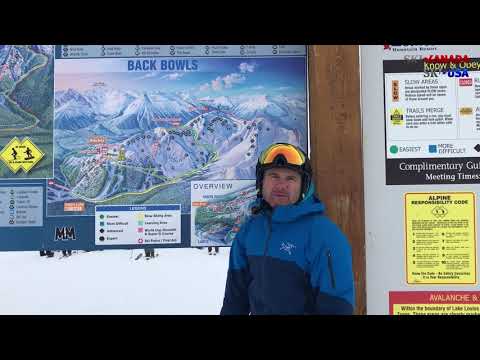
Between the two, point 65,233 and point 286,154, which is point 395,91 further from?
point 65,233

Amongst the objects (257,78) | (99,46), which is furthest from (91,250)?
(257,78)

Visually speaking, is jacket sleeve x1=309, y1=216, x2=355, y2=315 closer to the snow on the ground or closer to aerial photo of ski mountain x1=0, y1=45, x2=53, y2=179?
the snow on the ground

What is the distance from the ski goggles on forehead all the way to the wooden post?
0.95 ft

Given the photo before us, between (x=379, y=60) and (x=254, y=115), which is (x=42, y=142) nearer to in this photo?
(x=254, y=115)

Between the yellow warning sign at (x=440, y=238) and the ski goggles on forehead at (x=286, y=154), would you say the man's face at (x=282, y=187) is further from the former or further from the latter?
the yellow warning sign at (x=440, y=238)

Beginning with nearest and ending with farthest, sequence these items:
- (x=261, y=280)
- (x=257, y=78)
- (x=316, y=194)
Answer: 1. (x=261, y=280)
2. (x=316, y=194)
3. (x=257, y=78)

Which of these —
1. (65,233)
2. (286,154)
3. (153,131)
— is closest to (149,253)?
(65,233)

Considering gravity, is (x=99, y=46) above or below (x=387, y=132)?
above

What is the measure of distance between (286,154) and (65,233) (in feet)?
5.41

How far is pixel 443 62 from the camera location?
2840 mm

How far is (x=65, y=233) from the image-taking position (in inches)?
120

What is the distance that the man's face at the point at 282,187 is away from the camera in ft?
8.46

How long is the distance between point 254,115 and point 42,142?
149 cm

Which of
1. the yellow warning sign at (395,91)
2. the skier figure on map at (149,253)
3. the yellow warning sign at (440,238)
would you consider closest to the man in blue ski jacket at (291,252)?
the yellow warning sign at (440,238)
